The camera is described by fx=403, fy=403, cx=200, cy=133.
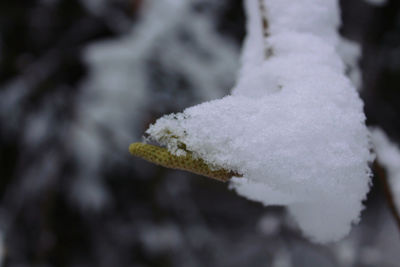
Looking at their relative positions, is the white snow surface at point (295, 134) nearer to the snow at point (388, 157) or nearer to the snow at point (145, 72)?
the snow at point (388, 157)

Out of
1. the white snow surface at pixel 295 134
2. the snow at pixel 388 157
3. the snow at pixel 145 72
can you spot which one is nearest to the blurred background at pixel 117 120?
the snow at pixel 145 72

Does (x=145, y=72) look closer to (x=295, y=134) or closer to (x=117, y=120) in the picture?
(x=117, y=120)

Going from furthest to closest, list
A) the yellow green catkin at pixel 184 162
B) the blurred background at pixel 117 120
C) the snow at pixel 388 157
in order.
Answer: the blurred background at pixel 117 120
the snow at pixel 388 157
the yellow green catkin at pixel 184 162

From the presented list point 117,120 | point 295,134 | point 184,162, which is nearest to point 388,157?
point 295,134

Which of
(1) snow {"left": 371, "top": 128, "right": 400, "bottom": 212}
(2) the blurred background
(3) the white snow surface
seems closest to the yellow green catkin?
(3) the white snow surface

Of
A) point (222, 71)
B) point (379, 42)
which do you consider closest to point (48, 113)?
point (222, 71)

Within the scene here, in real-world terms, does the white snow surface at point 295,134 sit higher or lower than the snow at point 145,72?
higher

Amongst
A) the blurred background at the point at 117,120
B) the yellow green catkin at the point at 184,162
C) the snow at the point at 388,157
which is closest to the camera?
the yellow green catkin at the point at 184,162
